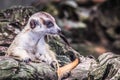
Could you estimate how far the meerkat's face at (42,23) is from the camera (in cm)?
292

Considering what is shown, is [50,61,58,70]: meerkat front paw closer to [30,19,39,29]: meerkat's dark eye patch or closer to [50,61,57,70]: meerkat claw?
[50,61,57,70]: meerkat claw

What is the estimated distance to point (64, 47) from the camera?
10.4 feet

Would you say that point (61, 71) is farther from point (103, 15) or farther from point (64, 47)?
point (103, 15)

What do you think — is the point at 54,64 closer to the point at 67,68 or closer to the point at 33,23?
the point at 67,68

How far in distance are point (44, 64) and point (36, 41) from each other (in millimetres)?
140

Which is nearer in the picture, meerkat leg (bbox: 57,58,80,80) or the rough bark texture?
the rough bark texture

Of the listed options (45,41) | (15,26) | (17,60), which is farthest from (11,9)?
(17,60)

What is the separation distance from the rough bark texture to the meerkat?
50mm

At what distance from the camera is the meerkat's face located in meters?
2.92

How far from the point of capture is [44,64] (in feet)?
9.48

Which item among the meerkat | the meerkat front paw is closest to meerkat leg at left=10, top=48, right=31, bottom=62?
the meerkat

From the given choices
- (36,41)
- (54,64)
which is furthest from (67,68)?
(36,41)

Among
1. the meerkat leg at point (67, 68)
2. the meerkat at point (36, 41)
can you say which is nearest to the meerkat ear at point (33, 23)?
the meerkat at point (36, 41)

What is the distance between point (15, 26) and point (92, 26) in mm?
6305
